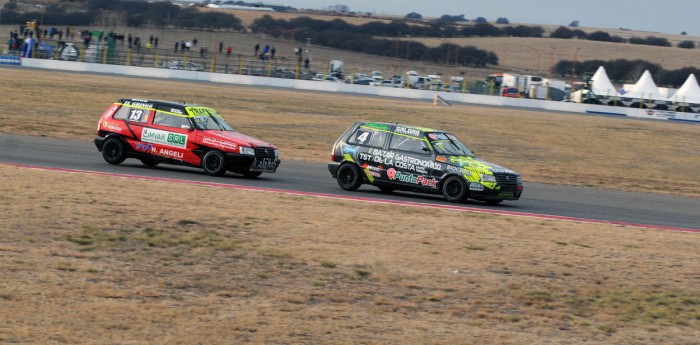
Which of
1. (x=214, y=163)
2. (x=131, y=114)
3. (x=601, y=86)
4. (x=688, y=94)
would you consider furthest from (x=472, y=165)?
(x=688, y=94)

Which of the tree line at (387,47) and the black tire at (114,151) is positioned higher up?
the tree line at (387,47)

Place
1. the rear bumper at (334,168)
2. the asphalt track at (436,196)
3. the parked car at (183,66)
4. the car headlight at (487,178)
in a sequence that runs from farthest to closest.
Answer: the parked car at (183,66)
the rear bumper at (334,168)
the car headlight at (487,178)
the asphalt track at (436,196)

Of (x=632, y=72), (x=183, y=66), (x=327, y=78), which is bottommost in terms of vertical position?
(x=183, y=66)

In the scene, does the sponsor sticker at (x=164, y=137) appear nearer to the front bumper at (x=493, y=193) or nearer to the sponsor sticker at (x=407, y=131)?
the sponsor sticker at (x=407, y=131)

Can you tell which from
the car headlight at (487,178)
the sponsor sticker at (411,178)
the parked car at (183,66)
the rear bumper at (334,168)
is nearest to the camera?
the car headlight at (487,178)

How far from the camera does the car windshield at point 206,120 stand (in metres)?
20.3

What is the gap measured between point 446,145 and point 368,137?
158 centimetres

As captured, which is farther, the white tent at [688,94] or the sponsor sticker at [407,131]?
the white tent at [688,94]

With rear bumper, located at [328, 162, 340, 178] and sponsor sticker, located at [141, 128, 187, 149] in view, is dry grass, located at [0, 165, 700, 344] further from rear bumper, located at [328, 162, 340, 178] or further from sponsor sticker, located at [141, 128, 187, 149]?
sponsor sticker, located at [141, 128, 187, 149]

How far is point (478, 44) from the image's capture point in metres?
129

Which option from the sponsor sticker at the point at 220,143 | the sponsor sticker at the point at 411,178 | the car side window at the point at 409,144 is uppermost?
the car side window at the point at 409,144

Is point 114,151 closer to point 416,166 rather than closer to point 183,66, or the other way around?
point 416,166

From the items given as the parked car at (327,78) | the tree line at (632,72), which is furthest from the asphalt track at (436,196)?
the tree line at (632,72)

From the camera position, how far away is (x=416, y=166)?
18.9 meters
